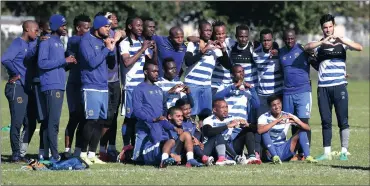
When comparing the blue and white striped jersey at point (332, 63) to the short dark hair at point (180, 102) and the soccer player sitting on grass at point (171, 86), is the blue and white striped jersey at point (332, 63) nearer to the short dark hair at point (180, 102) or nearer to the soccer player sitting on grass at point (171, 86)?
the soccer player sitting on grass at point (171, 86)

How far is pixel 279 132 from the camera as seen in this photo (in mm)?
16391

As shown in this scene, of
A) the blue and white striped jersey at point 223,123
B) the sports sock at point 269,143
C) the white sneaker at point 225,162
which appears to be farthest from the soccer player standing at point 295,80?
the white sneaker at point 225,162

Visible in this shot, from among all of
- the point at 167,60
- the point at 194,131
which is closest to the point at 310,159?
the point at 194,131

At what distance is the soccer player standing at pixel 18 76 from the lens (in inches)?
617

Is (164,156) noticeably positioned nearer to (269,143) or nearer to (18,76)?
(269,143)

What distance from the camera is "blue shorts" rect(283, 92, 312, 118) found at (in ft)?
54.9

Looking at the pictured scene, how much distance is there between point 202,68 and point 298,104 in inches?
64.9

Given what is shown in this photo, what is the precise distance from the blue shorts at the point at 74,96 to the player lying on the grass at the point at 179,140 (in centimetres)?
152

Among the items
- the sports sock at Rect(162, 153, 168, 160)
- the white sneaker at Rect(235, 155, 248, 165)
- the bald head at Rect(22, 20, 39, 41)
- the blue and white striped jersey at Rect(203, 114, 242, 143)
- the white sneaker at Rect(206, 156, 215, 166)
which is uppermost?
the bald head at Rect(22, 20, 39, 41)

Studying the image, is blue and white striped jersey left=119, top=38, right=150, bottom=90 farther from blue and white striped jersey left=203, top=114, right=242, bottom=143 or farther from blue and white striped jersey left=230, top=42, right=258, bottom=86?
blue and white striped jersey left=230, top=42, right=258, bottom=86

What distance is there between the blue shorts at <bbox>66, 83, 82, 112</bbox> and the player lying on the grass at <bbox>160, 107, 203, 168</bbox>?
1.52 metres

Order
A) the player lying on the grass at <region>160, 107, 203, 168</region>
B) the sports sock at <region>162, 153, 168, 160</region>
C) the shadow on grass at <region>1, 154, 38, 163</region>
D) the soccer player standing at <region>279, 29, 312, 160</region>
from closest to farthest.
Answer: the sports sock at <region>162, 153, 168, 160</region> < the player lying on the grass at <region>160, 107, 203, 168</region> < the shadow on grass at <region>1, 154, 38, 163</region> < the soccer player standing at <region>279, 29, 312, 160</region>

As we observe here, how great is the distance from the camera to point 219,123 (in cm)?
1602

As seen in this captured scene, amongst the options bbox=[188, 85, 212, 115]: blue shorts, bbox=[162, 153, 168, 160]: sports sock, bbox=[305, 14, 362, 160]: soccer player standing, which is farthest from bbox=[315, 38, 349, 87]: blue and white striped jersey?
bbox=[162, 153, 168, 160]: sports sock
